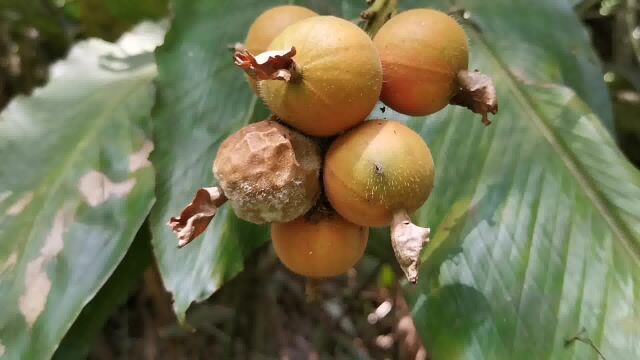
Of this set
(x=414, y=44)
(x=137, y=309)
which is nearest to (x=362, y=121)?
(x=414, y=44)

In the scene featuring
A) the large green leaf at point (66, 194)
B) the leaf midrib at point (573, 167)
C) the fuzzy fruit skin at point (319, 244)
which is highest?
the fuzzy fruit skin at point (319, 244)

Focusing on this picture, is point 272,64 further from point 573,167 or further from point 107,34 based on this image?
point 107,34

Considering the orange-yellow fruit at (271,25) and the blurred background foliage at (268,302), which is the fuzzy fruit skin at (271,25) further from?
the blurred background foliage at (268,302)

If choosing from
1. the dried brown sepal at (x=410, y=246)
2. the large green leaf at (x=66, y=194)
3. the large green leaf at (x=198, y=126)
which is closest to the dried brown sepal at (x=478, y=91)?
the dried brown sepal at (x=410, y=246)

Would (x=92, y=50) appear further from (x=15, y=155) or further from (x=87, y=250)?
(x=87, y=250)

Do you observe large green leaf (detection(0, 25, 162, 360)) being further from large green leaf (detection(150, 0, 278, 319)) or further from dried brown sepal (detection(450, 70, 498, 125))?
dried brown sepal (detection(450, 70, 498, 125))
